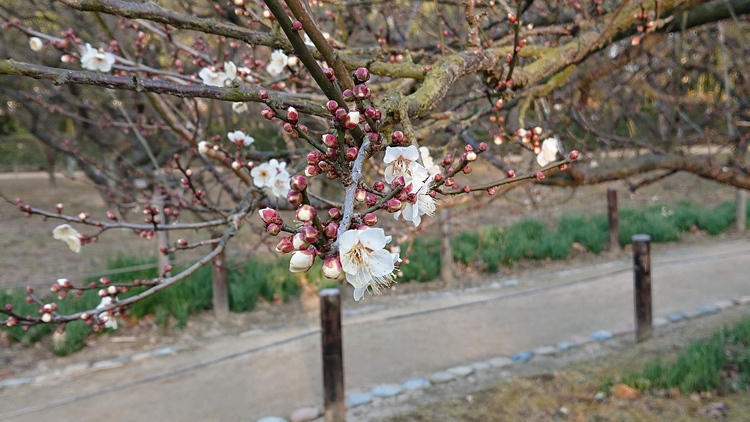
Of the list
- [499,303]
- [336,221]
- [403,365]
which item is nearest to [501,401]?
[403,365]

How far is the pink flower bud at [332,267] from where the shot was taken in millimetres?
740

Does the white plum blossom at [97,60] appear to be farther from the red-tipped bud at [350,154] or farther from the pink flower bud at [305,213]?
the pink flower bud at [305,213]

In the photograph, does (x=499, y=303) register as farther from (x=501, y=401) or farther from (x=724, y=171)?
(x=724, y=171)

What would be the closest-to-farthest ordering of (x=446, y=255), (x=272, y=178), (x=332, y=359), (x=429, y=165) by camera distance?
1. (x=429, y=165)
2. (x=272, y=178)
3. (x=332, y=359)
4. (x=446, y=255)

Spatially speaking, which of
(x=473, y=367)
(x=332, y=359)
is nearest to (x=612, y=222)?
(x=473, y=367)

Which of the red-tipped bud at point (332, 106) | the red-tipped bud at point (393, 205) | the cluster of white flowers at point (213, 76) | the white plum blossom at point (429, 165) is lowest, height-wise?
the red-tipped bud at point (393, 205)

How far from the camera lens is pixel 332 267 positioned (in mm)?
743

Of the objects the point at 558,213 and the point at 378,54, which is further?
the point at 558,213

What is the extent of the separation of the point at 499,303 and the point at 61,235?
4.89m

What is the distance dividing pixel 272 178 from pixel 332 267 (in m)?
1.44

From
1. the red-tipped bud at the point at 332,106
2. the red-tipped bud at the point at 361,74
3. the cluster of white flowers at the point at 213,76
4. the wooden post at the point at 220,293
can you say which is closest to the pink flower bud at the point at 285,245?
the red-tipped bud at the point at 332,106

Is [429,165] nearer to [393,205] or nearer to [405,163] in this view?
[405,163]

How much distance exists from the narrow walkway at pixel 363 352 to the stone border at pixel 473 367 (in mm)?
122

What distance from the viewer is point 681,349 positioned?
14.9 feet
